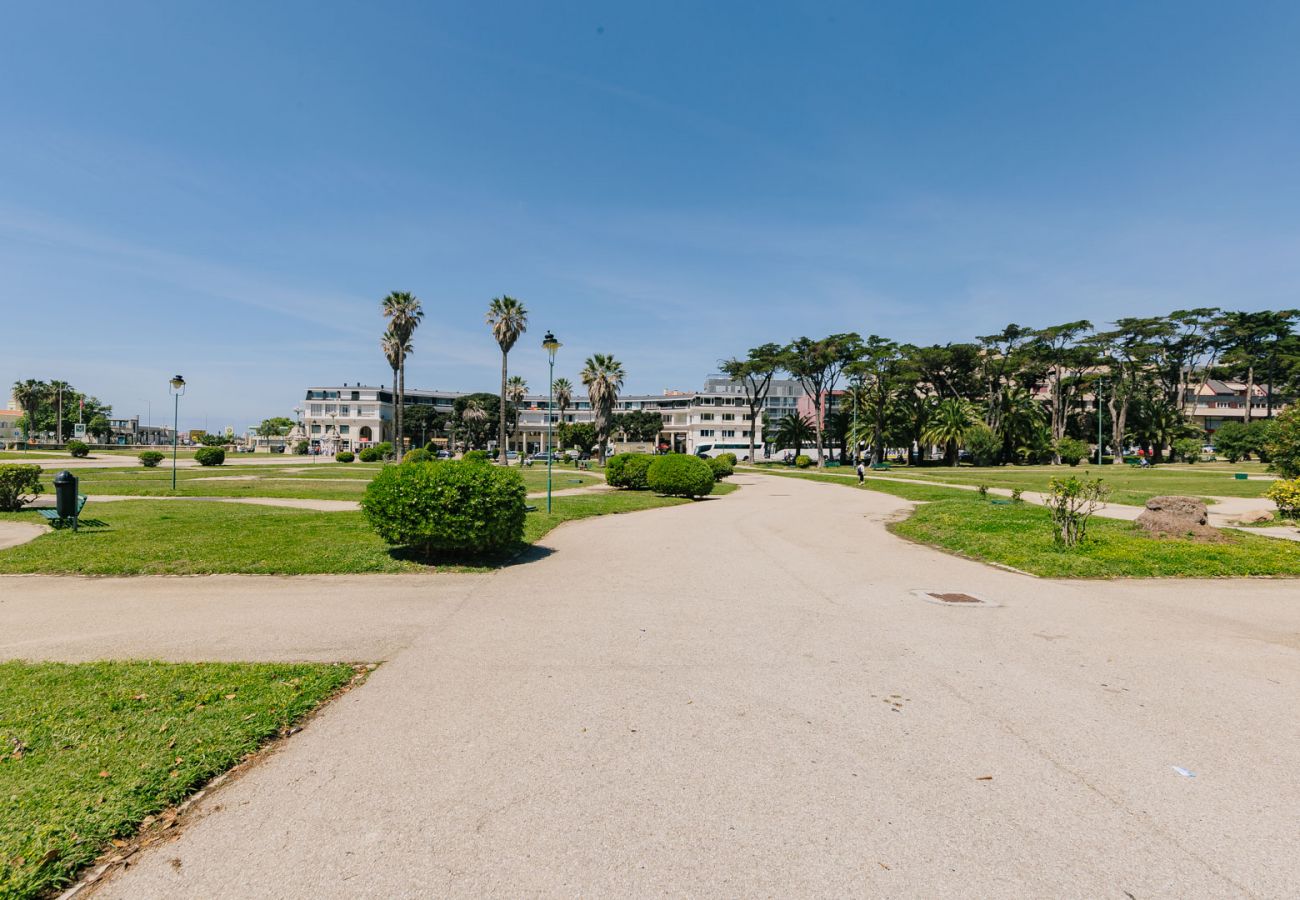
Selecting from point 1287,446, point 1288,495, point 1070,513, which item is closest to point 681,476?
point 1070,513

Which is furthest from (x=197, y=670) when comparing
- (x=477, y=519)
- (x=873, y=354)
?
(x=873, y=354)

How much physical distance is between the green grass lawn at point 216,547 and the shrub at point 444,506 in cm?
51

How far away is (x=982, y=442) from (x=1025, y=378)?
16.6m

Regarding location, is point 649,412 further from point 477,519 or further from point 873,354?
point 477,519

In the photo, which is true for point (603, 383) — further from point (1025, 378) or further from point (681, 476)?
point (1025, 378)

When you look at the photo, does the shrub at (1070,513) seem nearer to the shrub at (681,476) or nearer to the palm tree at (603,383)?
the shrub at (681,476)

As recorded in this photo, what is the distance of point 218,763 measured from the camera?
144 inches

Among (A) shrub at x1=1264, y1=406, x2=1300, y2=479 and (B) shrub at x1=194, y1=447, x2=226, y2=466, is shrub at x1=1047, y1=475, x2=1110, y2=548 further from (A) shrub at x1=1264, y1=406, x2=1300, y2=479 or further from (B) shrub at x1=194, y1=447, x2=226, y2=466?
(B) shrub at x1=194, y1=447, x2=226, y2=466

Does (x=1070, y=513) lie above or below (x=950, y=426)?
below

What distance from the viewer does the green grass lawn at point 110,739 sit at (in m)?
2.88

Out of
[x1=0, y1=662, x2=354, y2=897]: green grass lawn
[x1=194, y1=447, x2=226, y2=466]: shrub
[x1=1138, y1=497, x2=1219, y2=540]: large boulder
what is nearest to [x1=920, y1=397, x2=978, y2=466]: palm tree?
[x1=1138, y1=497, x2=1219, y2=540]: large boulder

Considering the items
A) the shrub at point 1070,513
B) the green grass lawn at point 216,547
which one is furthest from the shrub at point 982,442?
the green grass lawn at point 216,547

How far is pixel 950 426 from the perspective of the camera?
6344cm

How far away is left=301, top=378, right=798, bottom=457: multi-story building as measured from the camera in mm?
119938
